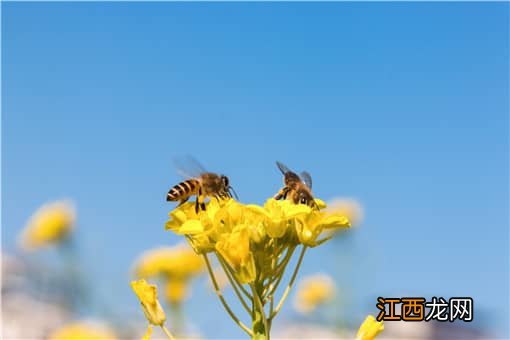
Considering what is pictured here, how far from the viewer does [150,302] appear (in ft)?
13.0

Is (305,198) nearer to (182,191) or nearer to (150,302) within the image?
(182,191)

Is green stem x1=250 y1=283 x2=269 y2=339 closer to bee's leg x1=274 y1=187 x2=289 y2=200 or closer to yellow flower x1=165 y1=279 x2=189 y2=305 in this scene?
bee's leg x1=274 y1=187 x2=289 y2=200

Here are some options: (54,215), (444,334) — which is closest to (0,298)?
(54,215)

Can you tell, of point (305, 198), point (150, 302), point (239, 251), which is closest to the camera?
point (239, 251)

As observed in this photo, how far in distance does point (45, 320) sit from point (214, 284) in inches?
451

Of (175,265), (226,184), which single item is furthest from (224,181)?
(175,265)

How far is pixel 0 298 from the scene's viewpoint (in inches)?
564

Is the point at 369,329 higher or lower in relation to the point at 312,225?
lower

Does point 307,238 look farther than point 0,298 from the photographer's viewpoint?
No

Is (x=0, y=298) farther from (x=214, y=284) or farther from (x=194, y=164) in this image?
(x=214, y=284)

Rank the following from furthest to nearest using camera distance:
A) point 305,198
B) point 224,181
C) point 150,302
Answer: point 224,181, point 305,198, point 150,302

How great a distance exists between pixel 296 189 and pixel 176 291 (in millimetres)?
3413

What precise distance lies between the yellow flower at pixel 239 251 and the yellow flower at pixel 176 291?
3.90m

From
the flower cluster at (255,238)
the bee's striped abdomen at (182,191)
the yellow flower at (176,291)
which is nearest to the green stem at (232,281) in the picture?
the flower cluster at (255,238)
